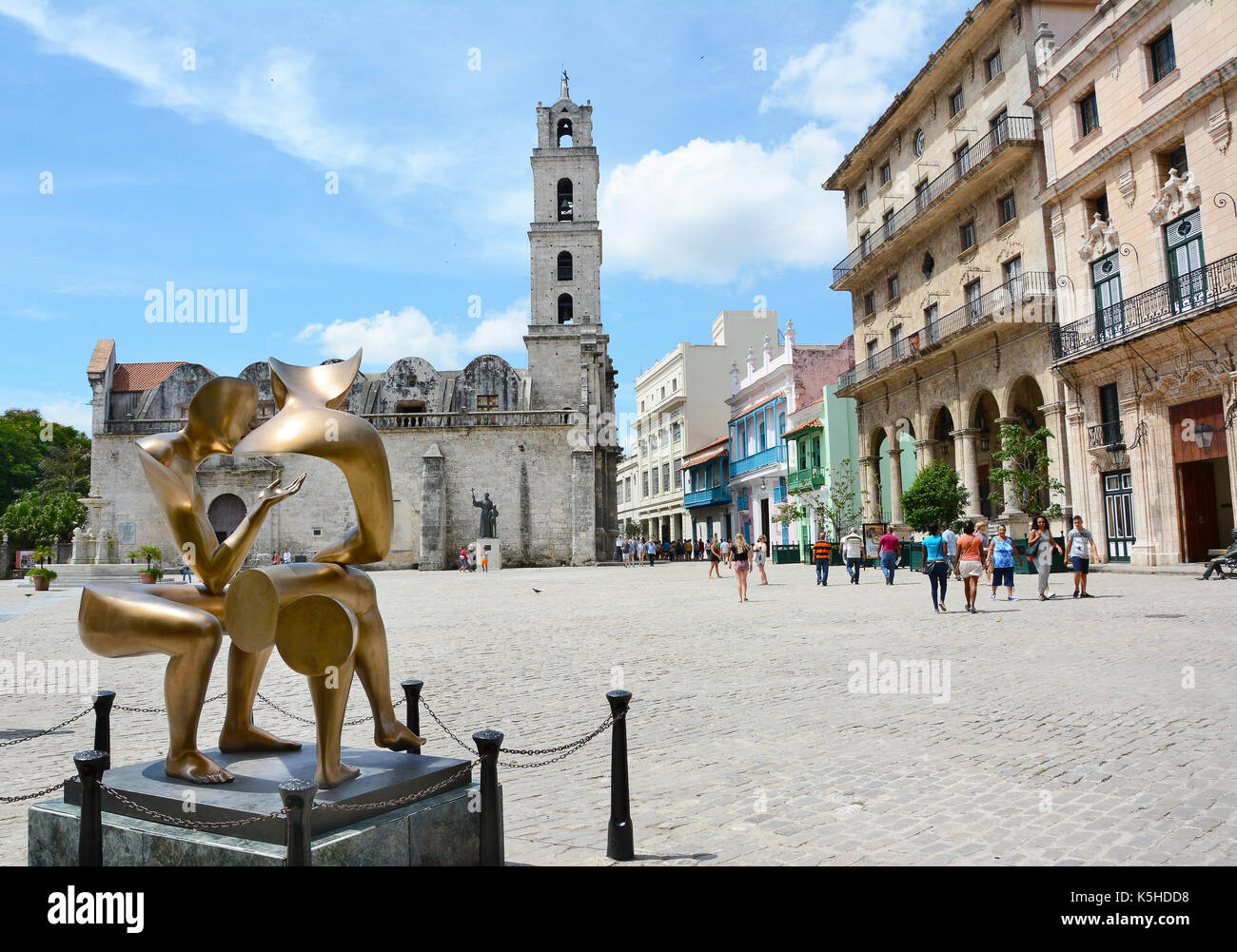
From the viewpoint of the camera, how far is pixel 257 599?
10.9ft

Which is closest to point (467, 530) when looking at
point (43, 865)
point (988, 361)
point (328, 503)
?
point (328, 503)

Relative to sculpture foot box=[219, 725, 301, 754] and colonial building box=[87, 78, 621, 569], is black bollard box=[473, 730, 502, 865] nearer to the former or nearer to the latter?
sculpture foot box=[219, 725, 301, 754]

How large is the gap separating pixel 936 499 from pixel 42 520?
35441 mm

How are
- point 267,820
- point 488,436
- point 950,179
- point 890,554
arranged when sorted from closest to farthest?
point 267,820 → point 890,554 → point 950,179 → point 488,436

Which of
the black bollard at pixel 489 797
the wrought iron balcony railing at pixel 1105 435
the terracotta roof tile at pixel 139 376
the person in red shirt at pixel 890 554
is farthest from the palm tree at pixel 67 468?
the black bollard at pixel 489 797

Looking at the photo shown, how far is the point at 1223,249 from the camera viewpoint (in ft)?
57.7

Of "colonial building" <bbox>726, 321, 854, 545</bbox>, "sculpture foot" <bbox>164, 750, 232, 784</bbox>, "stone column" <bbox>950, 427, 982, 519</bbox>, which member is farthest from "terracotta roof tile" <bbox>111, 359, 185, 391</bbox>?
"sculpture foot" <bbox>164, 750, 232, 784</bbox>

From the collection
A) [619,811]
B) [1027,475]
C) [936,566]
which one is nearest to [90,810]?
[619,811]

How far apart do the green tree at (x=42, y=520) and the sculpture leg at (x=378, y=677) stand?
37027 mm

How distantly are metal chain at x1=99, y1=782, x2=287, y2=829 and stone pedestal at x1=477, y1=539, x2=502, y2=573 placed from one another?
31287 millimetres

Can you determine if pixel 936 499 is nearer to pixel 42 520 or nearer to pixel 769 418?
pixel 769 418

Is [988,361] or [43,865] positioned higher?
[988,361]
